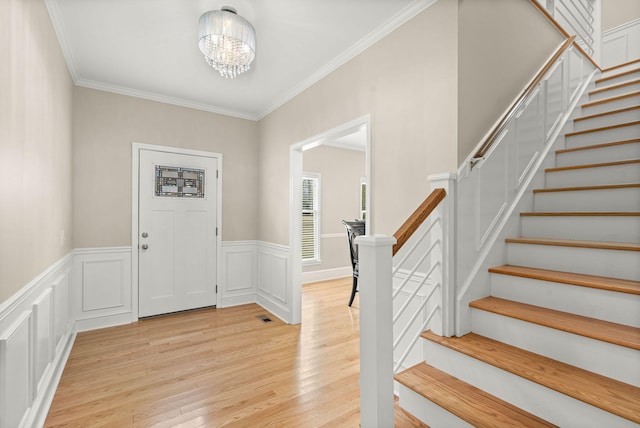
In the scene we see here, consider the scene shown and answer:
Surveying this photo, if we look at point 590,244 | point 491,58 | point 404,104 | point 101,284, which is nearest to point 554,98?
Answer: point 491,58

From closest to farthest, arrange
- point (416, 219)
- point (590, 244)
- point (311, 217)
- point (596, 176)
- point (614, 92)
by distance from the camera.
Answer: point (416, 219), point (590, 244), point (596, 176), point (614, 92), point (311, 217)

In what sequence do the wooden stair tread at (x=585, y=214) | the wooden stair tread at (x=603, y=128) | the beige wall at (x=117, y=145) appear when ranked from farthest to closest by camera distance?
the beige wall at (x=117, y=145)
the wooden stair tread at (x=603, y=128)
the wooden stair tread at (x=585, y=214)

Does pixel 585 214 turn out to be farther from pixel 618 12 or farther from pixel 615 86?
pixel 618 12

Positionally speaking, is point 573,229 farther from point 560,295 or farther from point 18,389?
point 18,389

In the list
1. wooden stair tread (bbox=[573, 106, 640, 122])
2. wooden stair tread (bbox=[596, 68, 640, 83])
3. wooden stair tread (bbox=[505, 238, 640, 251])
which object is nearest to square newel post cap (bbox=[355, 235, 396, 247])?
wooden stair tread (bbox=[505, 238, 640, 251])

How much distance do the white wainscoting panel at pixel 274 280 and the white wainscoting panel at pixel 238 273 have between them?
126 mm

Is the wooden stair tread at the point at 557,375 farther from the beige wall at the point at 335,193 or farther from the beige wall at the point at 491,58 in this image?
the beige wall at the point at 335,193

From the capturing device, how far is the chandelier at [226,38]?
80.0 inches

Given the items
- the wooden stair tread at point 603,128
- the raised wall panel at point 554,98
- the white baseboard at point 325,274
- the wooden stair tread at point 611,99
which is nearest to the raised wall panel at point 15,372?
the raised wall panel at point 554,98

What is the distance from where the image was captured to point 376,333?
1.28m

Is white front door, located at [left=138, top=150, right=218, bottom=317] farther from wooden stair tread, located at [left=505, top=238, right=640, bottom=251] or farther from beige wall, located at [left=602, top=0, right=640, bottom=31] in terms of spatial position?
beige wall, located at [left=602, top=0, right=640, bottom=31]

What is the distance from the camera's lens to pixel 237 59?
2223 millimetres

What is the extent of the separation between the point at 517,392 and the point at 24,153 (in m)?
2.70

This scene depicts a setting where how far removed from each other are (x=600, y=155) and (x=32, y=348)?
392cm
